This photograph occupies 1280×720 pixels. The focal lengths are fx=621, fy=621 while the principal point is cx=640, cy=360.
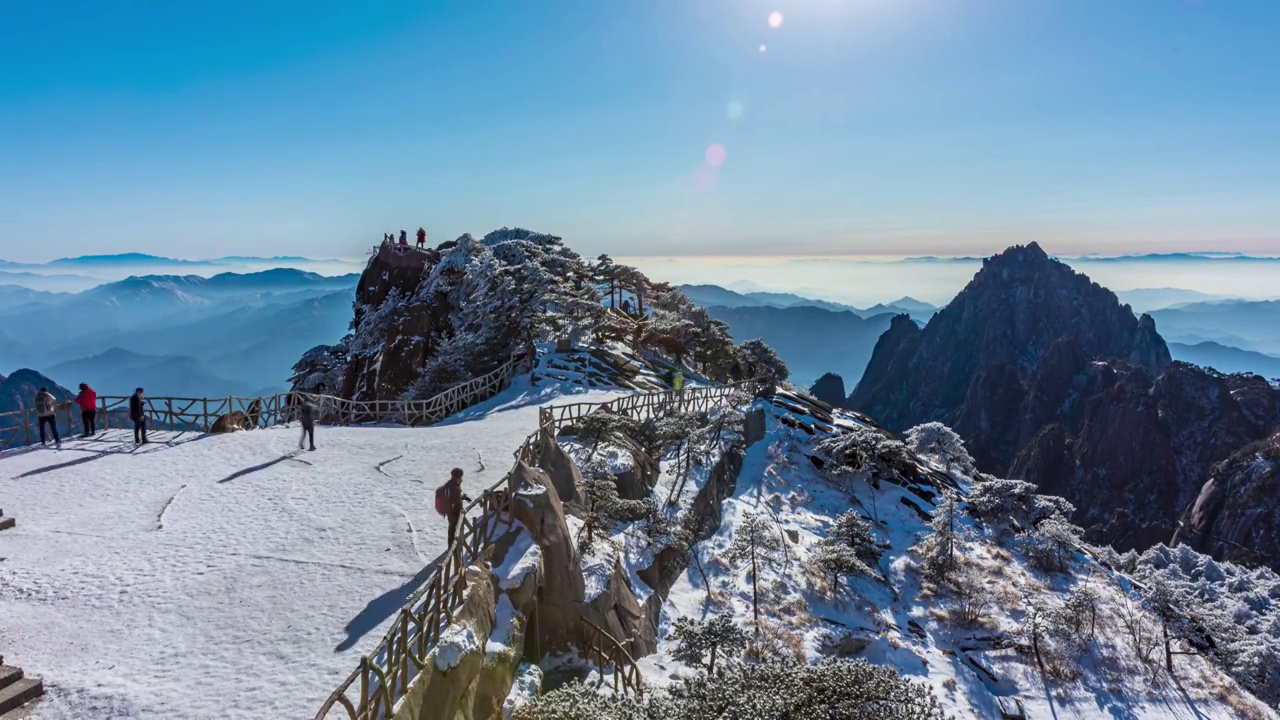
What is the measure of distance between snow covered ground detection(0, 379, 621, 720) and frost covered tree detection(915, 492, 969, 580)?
15.2 metres

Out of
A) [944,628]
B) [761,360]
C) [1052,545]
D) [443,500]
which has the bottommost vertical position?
[944,628]

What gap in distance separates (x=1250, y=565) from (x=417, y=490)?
2030 inches

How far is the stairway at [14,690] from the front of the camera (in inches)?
279

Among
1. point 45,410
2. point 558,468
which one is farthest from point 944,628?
point 45,410

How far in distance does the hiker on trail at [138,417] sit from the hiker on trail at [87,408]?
1623 mm

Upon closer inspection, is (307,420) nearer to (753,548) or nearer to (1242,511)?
(753,548)

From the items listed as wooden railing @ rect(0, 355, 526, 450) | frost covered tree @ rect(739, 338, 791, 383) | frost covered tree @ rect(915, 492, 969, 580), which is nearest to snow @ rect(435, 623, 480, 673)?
wooden railing @ rect(0, 355, 526, 450)

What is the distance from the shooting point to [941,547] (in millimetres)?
21984

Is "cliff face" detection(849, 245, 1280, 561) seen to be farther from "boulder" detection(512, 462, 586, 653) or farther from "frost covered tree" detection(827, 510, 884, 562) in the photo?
"boulder" detection(512, 462, 586, 653)

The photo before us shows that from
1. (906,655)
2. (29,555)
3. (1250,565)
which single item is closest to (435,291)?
(29,555)

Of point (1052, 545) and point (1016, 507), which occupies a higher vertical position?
point (1016, 507)

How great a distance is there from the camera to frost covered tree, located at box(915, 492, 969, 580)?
2161 cm

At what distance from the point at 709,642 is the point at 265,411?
18708 mm

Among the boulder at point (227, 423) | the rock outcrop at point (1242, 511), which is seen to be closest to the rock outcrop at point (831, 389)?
the rock outcrop at point (1242, 511)
